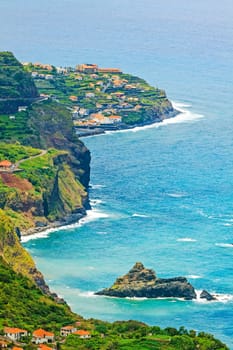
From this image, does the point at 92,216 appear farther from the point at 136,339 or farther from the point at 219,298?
the point at 136,339

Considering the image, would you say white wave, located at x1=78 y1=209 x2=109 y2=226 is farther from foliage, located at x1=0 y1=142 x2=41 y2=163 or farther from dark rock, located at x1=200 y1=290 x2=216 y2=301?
dark rock, located at x1=200 y1=290 x2=216 y2=301

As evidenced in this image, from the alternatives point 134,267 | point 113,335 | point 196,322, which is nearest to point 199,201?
point 134,267

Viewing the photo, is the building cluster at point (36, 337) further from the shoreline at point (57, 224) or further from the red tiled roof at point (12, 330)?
the shoreline at point (57, 224)

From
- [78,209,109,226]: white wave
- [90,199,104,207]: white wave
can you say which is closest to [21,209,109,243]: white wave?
[78,209,109,226]: white wave

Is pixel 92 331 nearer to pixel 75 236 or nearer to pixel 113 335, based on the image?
pixel 113 335

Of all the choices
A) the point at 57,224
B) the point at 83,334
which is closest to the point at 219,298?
the point at 57,224

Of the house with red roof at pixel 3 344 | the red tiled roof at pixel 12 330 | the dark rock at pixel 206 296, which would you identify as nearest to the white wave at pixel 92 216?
the dark rock at pixel 206 296
